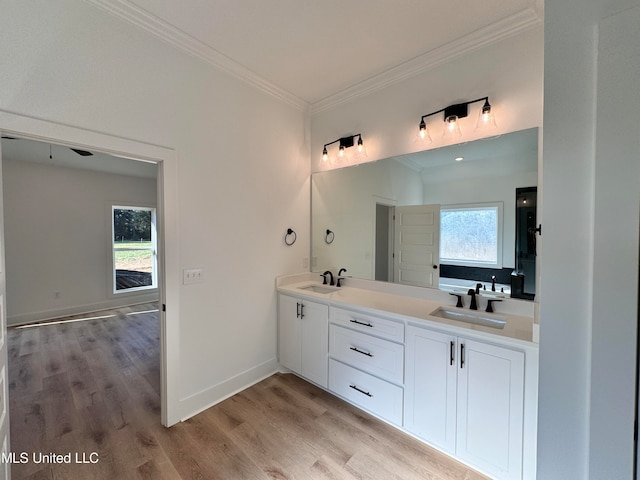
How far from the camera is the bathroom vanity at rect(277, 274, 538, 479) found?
142 cm

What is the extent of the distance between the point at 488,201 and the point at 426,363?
1287 mm

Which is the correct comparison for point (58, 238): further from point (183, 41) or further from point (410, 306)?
point (410, 306)

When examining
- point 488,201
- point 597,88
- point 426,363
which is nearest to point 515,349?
point 426,363

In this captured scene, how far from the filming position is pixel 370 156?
256cm

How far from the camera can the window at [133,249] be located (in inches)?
205

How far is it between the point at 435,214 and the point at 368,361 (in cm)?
133

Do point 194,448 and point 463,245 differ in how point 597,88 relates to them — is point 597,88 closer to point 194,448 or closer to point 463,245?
point 463,245

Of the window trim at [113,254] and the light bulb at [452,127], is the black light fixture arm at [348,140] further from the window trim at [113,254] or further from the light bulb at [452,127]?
the window trim at [113,254]

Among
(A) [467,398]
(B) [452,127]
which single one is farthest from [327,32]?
(A) [467,398]

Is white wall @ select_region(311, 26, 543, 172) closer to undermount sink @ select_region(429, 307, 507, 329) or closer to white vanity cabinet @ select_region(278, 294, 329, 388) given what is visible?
undermount sink @ select_region(429, 307, 507, 329)
